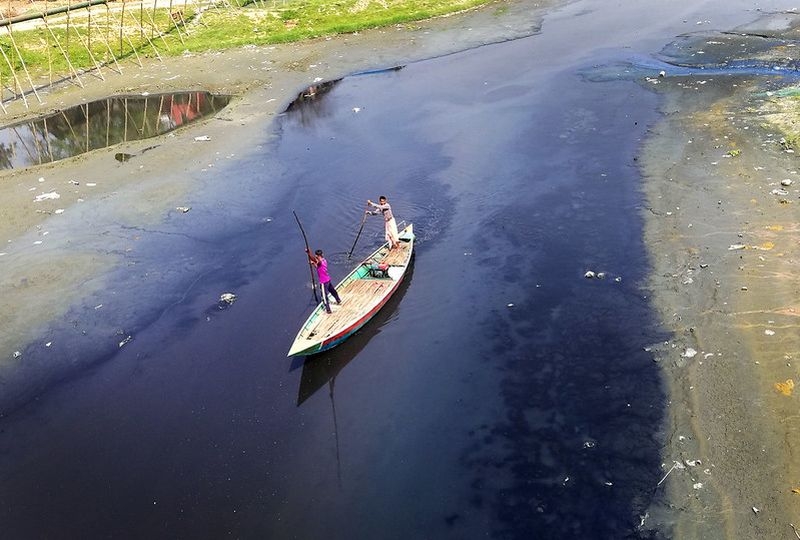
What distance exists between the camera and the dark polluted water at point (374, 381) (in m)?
9.64

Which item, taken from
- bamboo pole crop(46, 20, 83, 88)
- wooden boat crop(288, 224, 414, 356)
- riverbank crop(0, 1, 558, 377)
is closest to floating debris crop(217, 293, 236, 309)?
wooden boat crop(288, 224, 414, 356)

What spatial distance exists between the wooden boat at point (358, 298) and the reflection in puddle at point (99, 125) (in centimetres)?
1457

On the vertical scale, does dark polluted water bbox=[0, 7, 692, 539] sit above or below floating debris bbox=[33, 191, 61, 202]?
below

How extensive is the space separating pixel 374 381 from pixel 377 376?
5.7 inches

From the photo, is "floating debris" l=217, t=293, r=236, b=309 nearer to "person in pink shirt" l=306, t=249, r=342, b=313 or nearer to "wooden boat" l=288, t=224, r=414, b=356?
"wooden boat" l=288, t=224, r=414, b=356

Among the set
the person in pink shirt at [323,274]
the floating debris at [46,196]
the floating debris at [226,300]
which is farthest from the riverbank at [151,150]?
the person in pink shirt at [323,274]

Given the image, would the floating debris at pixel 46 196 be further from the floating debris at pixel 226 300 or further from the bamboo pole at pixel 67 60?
the bamboo pole at pixel 67 60

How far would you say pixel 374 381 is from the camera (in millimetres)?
12055

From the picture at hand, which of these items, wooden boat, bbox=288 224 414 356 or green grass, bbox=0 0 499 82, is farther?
green grass, bbox=0 0 499 82

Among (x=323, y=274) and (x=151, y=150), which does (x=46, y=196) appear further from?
(x=323, y=274)

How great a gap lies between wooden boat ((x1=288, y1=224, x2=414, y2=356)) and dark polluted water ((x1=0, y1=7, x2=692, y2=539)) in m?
0.49

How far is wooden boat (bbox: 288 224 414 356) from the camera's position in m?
12.2

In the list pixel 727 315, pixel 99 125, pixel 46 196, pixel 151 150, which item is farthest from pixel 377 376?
pixel 99 125

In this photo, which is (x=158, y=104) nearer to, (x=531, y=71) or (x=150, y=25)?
(x=150, y=25)
